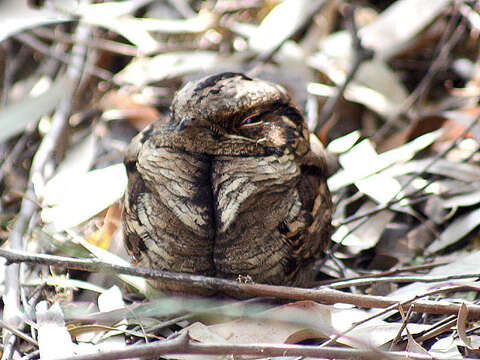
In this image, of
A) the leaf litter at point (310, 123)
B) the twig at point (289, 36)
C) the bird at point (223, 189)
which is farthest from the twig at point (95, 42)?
the bird at point (223, 189)

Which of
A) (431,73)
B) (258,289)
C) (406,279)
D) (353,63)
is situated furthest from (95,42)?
(406,279)

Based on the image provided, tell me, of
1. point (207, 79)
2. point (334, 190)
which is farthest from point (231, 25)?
point (207, 79)

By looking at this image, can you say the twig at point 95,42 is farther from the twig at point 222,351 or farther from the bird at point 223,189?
the twig at point 222,351

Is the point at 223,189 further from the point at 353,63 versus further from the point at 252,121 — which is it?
the point at 353,63

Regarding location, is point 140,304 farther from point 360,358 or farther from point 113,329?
point 360,358

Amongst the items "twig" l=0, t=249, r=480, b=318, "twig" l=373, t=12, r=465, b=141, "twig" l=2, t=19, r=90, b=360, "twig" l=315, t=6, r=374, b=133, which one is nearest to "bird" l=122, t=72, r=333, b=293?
"twig" l=0, t=249, r=480, b=318

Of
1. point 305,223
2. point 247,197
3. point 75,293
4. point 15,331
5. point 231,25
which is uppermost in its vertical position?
point 231,25
